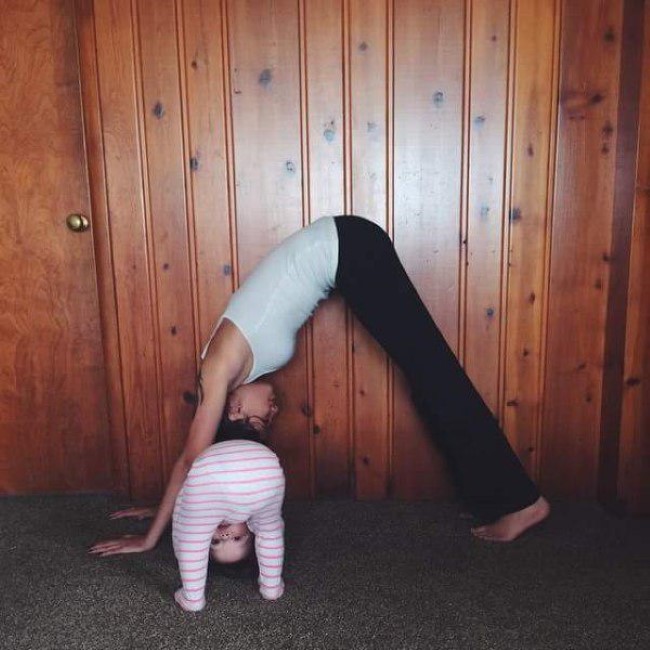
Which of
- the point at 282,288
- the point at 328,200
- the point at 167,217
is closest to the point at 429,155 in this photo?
the point at 328,200

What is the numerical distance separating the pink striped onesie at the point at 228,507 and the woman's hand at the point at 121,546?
27cm

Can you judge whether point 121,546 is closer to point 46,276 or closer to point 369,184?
point 46,276

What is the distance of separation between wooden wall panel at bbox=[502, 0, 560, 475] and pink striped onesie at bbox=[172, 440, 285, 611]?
919mm

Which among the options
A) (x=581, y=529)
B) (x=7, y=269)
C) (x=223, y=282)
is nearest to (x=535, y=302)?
(x=581, y=529)

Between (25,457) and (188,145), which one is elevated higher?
(188,145)

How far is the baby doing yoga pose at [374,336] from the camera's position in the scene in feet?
5.52

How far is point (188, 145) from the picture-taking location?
1.89 m

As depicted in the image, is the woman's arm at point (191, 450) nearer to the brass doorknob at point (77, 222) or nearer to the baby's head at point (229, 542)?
the baby's head at point (229, 542)

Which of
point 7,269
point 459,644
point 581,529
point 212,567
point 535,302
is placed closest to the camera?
point 459,644

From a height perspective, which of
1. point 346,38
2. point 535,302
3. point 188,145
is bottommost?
point 535,302

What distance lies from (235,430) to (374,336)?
0.48 m

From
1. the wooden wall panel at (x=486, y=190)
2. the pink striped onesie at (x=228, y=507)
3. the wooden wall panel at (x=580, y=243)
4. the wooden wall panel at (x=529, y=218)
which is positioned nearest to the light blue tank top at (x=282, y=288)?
the pink striped onesie at (x=228, y=507)

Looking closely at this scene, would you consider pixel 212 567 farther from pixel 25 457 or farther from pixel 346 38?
pixel 346 38

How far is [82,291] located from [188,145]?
0.61 metres
